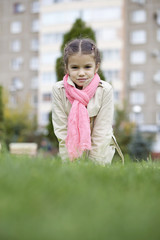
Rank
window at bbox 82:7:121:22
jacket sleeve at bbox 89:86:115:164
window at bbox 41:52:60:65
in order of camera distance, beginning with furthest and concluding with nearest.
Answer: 1. window at bbox 41:52:60:65
2. window at bbox 82:7:121:22
3. jacket sleeve at bbox 89:86:115:164

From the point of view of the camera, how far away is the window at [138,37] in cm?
4200

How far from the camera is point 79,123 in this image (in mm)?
4402

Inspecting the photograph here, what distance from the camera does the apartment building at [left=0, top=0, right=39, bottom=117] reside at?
45000mm

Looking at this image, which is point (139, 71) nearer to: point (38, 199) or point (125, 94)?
point (125, 94)

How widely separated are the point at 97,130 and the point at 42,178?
8.74 ft

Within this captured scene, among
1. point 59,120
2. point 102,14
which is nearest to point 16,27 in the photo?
point 102,14

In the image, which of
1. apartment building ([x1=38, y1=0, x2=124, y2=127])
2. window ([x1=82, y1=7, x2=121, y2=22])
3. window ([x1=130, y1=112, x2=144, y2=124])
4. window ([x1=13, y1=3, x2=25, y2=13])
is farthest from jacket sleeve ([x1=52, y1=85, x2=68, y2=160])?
window ([x1=13, y1=3, x2=25, y2=13])

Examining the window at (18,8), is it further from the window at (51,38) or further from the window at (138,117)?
the window at (138,117)

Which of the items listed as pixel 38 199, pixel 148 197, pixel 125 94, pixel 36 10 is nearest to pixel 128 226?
pixel 38 199

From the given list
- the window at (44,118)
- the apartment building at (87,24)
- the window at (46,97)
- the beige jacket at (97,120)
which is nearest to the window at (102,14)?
the apartment building at (87,24)

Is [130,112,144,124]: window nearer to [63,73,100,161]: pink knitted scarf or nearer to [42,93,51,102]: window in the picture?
[42,93,51,102]: window

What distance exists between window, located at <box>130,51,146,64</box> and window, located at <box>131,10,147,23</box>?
375cm

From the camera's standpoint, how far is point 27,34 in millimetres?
45344

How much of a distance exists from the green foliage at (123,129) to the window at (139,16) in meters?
15.2
